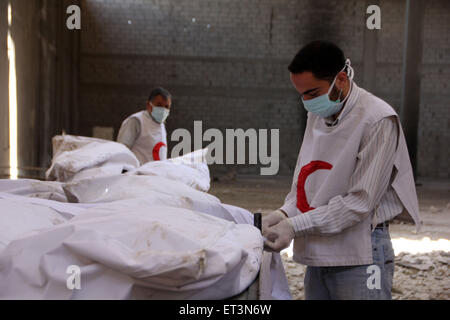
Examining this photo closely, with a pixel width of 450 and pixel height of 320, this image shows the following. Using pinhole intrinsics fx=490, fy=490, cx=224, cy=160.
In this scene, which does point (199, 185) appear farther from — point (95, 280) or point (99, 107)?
point (99, 107)

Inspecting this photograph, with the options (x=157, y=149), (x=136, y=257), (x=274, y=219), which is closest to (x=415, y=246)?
(x=157, y=149)

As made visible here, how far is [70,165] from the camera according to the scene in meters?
3.38

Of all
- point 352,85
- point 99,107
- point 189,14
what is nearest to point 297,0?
point 189,14

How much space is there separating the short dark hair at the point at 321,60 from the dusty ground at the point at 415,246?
205cm

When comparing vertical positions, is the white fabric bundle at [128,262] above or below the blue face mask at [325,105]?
below

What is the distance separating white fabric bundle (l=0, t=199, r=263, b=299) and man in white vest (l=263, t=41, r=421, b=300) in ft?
1.05

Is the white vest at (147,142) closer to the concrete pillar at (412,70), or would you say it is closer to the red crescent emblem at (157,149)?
the red crescent emblem at (157,149)

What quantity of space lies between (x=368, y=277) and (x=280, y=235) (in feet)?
1.06

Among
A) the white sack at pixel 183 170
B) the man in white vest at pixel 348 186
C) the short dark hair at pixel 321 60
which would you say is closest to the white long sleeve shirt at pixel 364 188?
the man in white vest at pixel 348 186

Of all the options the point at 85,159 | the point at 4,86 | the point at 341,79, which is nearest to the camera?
the point at 341,79

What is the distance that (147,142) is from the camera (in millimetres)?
5305

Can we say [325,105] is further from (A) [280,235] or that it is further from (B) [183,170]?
(B) [183,170]

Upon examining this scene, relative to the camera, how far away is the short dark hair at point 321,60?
1.62 meters
